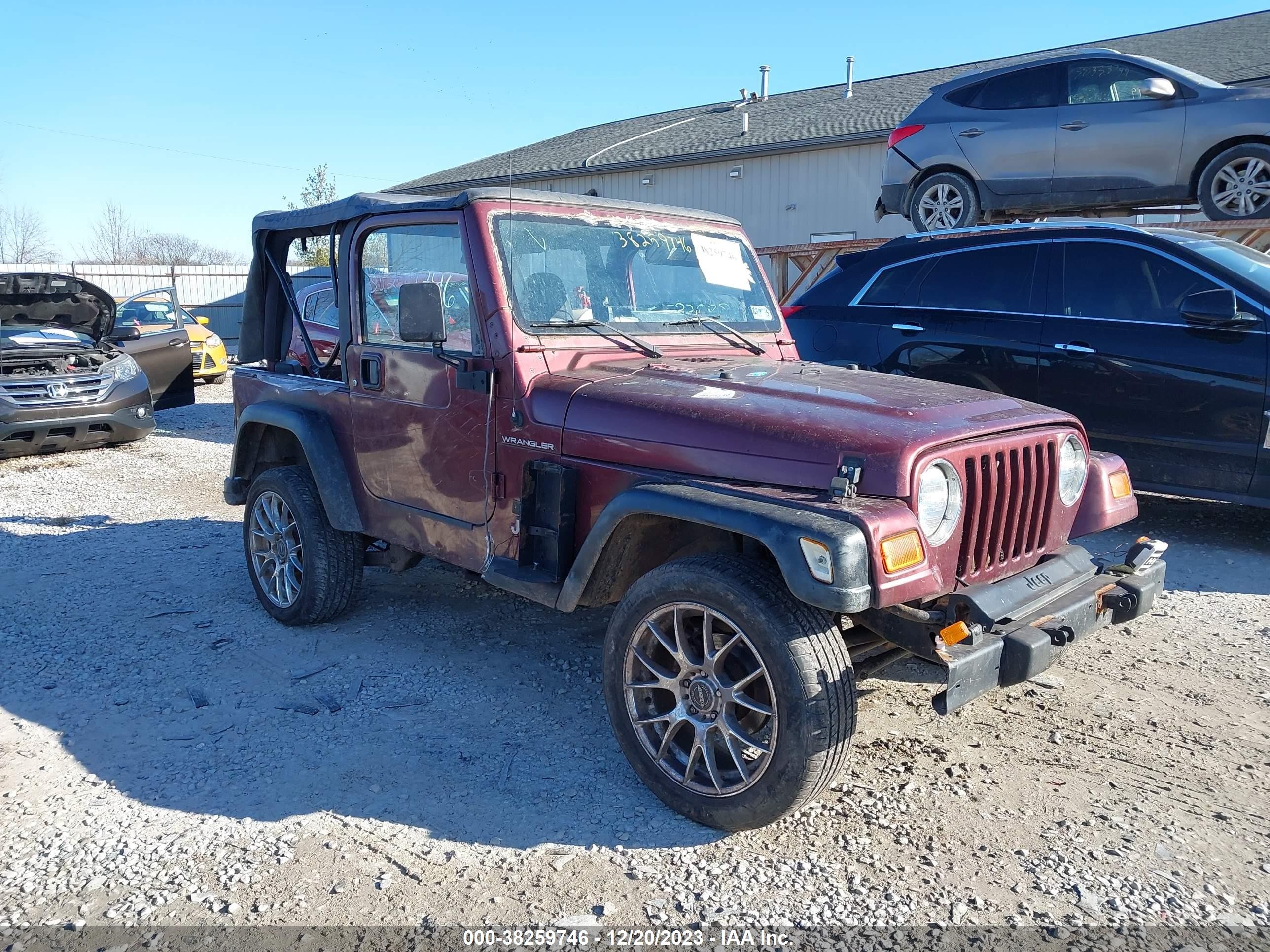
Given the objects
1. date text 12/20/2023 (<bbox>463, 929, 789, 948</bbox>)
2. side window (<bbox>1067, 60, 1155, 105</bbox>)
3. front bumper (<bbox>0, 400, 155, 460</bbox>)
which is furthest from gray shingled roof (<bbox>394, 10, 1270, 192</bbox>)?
date text 12/20/2023 (<bbox>463, 929, 789, 948</bbox>)

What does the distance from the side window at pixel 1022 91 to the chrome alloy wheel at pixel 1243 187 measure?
1603mm

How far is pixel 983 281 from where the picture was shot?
662 centimetres

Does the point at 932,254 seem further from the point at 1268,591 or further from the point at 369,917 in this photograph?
the point at 369,917

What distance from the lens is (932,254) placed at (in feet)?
22.7

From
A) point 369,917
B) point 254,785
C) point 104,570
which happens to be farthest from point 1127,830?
point 104,570

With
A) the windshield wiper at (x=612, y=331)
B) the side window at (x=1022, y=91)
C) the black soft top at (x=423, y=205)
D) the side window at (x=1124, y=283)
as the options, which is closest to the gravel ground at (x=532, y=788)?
the windshield wiper at (x=612, y=331)

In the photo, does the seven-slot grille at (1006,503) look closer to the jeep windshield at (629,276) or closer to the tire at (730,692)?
the tire at (730,692)

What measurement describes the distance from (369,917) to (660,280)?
9.00ft

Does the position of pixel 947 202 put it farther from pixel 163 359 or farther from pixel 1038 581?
pixel 163 359

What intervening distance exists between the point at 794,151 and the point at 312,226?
13.2 meters

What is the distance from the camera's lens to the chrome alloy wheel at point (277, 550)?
16.1 feet

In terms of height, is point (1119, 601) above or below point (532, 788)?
above

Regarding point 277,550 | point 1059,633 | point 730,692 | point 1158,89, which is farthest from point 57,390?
point 1158,89

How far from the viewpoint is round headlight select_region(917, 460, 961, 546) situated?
2.88 m
